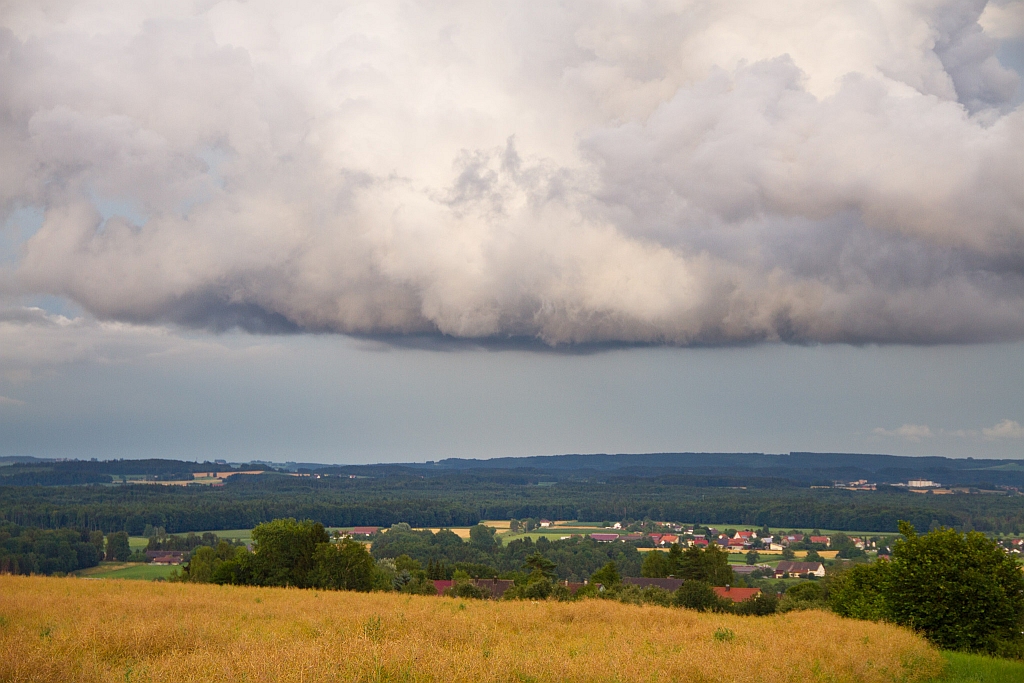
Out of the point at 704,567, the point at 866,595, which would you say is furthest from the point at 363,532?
the point at 866,595

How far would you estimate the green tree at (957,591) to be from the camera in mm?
27688

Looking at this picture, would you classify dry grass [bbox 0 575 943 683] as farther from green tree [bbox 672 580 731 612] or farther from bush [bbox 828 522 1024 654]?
green tree [bbox 672 580 731 612]

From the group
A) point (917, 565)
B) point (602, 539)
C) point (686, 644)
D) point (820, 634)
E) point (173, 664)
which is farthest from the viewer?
point (602, 539)

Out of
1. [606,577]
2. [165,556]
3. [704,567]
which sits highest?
[606,577]

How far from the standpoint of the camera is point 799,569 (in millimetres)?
138375

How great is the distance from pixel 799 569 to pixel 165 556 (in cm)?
10217

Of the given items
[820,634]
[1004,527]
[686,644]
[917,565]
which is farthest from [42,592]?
[1004,527]

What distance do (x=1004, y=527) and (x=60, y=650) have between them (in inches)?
8910

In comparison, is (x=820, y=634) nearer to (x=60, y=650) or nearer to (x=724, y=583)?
(x=60, y=650)

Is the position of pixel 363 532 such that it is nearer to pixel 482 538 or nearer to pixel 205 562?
pixel 482 538

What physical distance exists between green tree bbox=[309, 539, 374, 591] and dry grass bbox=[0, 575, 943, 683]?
2771cm

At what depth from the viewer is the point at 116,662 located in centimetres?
1600

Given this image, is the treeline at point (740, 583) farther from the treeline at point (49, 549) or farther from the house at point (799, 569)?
the house at point (799, 569)

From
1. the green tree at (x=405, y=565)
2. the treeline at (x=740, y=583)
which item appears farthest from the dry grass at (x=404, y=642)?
the green tree at (x=405, y=565)
